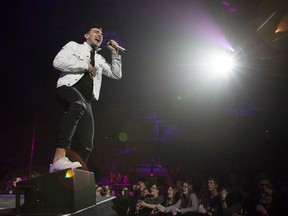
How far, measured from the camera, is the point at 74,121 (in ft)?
5.81

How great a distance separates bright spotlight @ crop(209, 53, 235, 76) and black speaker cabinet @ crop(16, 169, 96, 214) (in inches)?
273

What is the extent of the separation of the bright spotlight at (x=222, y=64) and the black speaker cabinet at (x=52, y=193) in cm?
693

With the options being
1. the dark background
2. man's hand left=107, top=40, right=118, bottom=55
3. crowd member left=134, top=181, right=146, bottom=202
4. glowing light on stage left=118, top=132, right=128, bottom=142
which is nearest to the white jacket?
man's hand left=107, top=40, right=118, bottom=55

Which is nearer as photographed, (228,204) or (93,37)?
(93,37)

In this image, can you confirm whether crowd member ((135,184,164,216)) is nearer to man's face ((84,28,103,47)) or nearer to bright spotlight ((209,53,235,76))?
man's face ((84,28,103,47))

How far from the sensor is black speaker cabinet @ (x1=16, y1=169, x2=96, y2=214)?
1.43 m

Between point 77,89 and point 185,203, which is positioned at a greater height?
point 77,89

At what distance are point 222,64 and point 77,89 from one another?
7.00 meters

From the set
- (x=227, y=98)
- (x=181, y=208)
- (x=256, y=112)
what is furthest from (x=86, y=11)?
(x=256, y=112)

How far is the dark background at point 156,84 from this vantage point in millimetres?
5750

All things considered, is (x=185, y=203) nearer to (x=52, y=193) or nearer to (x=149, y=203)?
(x=149, y=203)

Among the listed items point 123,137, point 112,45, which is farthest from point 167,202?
point 123,137

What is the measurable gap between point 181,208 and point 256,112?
6.71m

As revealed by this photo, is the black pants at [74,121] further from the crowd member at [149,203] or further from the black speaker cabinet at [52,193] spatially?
the crowd member at [149,203]
